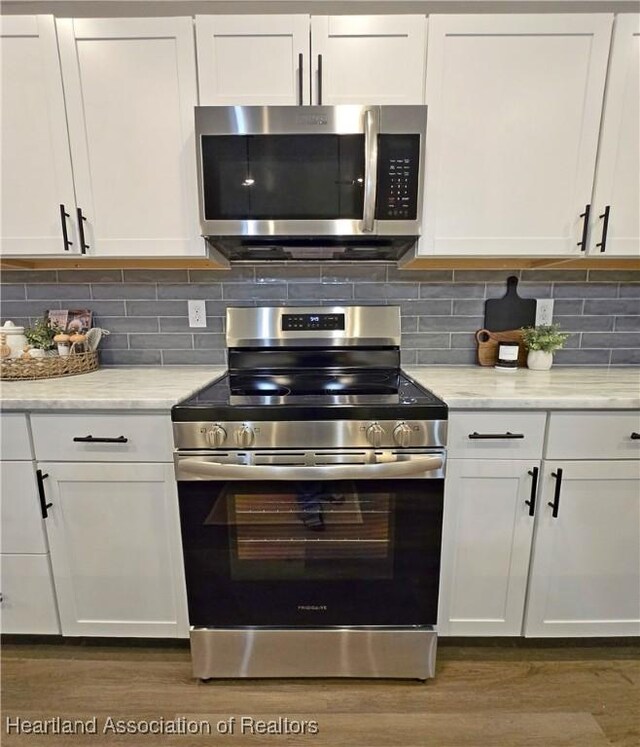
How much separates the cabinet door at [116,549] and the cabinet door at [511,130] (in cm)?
129

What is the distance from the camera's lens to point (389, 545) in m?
1.21

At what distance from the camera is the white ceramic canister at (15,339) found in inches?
60.4

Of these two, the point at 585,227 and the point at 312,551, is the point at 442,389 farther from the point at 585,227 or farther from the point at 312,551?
the point at 585,227

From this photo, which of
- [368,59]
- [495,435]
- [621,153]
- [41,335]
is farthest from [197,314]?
[621,153]

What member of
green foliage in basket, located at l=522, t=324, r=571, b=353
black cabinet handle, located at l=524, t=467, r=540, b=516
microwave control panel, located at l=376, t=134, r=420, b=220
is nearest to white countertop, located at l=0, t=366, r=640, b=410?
green foliage in basket, located at l=522, t=324, r=571, b=353

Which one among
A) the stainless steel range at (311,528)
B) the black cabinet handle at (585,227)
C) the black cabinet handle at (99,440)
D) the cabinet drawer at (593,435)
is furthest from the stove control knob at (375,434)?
the black cabinet handle at (585,227)

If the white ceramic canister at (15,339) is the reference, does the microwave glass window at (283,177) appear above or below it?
above

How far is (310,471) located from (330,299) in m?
0.83

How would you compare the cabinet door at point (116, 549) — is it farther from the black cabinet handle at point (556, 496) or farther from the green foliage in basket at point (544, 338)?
the green foliage in basket at point (544, 338)

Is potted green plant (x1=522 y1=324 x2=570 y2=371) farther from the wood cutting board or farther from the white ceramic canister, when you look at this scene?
the white ceramic canister

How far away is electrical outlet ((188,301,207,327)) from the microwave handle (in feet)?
2.74

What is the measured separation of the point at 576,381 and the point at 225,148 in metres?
1.48

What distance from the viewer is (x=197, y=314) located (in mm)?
1713

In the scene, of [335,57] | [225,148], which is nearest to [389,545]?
[225,148]
